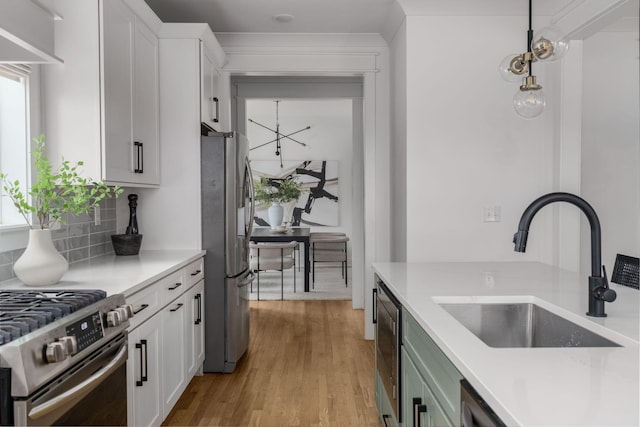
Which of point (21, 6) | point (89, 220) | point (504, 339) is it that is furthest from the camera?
point (89, 220)

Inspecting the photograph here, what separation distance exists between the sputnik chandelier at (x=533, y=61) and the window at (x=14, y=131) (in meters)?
2.19

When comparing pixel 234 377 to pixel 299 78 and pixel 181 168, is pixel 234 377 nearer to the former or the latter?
pixel 181 168

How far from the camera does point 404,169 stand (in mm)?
3398

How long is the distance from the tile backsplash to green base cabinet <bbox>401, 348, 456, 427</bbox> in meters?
1.75

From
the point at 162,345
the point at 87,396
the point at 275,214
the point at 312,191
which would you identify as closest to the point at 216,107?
the point at 162,345

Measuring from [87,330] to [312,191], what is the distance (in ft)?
22.1

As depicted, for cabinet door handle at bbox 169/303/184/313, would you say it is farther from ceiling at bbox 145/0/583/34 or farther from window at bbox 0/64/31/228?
ceiling at bbox 145/0/583/34

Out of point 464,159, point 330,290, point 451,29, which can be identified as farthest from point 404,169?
point 330,290

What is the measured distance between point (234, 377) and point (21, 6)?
2452 mm

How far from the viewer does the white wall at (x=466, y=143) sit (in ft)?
10.7

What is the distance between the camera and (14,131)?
7.35ft

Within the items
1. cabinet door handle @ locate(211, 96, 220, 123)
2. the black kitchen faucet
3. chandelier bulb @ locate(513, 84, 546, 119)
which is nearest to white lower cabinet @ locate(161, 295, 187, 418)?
cabinet door handle @ locate(211, 96, 220, 123)

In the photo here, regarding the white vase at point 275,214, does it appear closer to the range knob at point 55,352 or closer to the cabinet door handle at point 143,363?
the cabinet door handle at point 143,363

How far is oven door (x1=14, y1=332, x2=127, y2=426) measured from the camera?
1.23m
